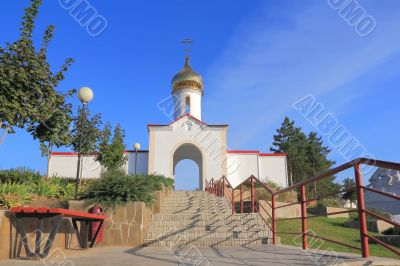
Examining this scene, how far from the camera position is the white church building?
23547 millimetres

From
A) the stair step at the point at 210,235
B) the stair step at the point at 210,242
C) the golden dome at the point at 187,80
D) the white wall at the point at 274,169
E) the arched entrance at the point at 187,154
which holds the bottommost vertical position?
the stair step at the point at 210,242

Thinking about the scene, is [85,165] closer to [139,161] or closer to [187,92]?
[139,161]

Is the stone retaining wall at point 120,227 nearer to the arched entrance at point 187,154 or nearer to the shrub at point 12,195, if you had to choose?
the shrub at point 12,195

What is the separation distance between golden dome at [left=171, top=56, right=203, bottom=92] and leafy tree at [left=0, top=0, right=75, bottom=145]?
62.0 ft

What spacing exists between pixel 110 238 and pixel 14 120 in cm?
403

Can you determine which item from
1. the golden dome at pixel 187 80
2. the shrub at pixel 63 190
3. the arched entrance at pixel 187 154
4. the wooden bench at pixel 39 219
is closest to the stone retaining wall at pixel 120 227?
the wooden bench at pixel 39 219

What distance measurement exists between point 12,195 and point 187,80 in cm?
2274

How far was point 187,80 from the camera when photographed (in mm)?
29031

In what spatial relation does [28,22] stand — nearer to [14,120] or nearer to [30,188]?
[14,120]

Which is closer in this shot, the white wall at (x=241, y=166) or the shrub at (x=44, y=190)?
the shrub at (x=44, y=190)

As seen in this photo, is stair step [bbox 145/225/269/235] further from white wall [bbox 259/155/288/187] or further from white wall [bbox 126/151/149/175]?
white wall [bbox 259/155/288/187]

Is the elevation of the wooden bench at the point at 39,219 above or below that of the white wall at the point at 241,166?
below

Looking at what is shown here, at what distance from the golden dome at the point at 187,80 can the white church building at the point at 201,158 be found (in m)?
5.08

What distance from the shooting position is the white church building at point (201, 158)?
23547 millimetres
